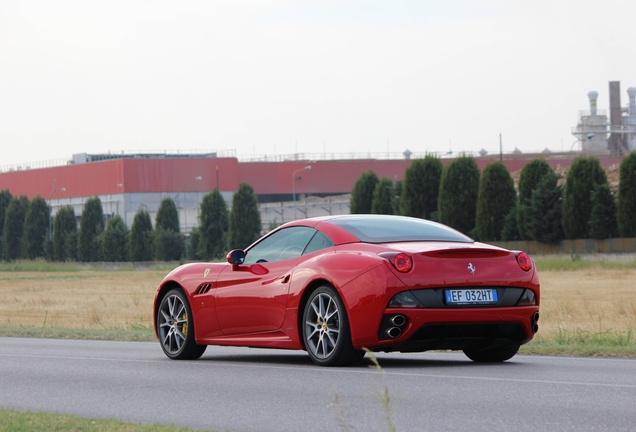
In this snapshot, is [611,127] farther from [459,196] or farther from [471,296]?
[471,296]

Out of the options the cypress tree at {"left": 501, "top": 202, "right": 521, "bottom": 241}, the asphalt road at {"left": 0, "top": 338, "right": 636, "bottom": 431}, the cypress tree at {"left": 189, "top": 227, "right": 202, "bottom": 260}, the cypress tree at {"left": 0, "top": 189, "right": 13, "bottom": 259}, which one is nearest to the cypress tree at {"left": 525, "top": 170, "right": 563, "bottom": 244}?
the cypress tree at {"left": 501, "top": 202, "right": 521, "bottom": 241}

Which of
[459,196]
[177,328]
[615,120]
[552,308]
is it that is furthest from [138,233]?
[177,328]

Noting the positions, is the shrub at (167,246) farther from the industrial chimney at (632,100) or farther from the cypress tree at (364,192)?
the industrial chimney at (632,100)

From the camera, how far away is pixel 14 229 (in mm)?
119625

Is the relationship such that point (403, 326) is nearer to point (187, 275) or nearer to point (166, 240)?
point (187, 275)

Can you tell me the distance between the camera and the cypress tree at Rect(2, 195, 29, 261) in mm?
119188

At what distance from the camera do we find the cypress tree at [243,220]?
102 m

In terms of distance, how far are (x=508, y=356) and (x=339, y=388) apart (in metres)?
2.74

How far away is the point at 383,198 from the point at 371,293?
81.0 m

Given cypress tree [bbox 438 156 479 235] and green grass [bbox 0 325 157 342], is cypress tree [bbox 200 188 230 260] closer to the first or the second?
cypress tree [bbox 438 156 479 235]

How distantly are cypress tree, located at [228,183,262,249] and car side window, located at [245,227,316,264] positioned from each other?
89.3m

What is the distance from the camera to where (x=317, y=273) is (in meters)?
10.4

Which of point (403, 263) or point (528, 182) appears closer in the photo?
point (403, 263)

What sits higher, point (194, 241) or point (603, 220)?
point (603, 220)
